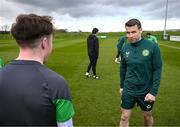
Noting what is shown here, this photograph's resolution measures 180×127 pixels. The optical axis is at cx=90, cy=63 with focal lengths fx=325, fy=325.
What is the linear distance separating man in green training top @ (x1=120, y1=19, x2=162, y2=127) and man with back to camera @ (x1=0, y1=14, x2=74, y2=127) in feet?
9.64

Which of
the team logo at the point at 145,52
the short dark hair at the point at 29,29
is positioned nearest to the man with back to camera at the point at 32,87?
the short dark hair at the point at 29,29

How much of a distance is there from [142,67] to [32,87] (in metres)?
3.15

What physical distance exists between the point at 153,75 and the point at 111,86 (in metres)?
6.98

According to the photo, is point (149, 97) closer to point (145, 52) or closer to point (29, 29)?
point (145, 52)

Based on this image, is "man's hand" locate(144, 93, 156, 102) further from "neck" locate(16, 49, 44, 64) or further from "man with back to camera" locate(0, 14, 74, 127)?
"neck" locate(16, 49, 44, 64)

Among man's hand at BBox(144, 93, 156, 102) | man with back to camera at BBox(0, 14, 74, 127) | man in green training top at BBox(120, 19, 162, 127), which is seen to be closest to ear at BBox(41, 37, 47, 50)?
man with back to camera at BBox(0, 14, 74, 127)

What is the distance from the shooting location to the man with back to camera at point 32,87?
7.16 feet

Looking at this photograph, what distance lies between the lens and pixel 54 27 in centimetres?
241

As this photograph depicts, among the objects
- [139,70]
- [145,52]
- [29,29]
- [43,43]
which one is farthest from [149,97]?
[29,29]

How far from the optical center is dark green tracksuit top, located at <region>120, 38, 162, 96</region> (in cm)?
499

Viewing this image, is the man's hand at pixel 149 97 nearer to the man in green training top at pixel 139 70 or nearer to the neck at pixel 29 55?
the man in green training top at pixel 139 70

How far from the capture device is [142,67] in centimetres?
509

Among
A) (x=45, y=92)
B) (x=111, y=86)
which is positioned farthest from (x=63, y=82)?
(x=111, y=86)

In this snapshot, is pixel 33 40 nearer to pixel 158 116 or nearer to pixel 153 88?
pixel 153 88
